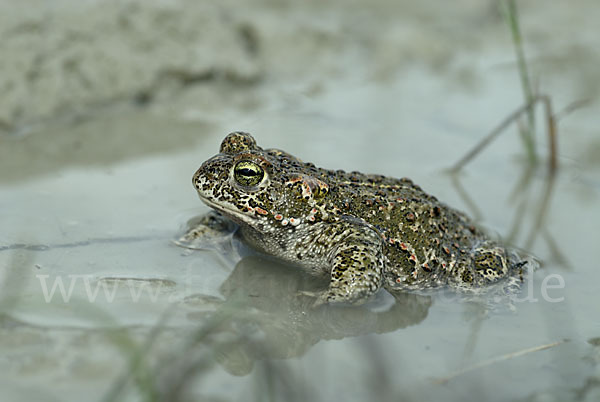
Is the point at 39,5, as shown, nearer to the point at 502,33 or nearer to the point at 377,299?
the point at 377,299

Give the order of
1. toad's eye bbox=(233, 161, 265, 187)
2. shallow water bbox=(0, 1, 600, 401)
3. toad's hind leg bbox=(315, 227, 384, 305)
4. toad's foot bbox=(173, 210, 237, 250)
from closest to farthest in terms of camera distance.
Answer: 1. shallow water bbox=(0, 1, 600, 401)
2. toad's hind leg bbox=(315, 227, 384, 305)
3. toad's eye bbox=(233, 161, 265, 187)
4. toad's foot bbox=(173, 210, 237, 250)

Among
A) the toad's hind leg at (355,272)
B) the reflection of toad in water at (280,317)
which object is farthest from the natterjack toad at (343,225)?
the reflection of toad in water at (280,317)

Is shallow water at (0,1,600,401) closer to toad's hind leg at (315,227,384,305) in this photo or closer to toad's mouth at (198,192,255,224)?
toad's hind leg at (315,227,384,305)

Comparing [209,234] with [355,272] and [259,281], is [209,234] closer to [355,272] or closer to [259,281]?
[259,281]

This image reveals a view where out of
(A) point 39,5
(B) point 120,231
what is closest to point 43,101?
(A) point 39,5

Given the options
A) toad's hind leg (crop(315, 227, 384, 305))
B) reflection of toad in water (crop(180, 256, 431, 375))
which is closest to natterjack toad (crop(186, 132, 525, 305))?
toad's hind leg (crop(315, 227, 384, 305))


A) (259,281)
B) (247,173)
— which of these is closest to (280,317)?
(259,281)
